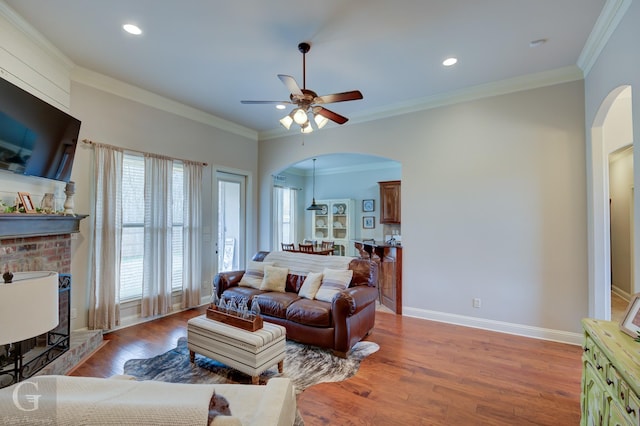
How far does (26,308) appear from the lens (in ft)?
5.51

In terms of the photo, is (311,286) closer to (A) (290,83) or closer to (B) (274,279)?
(B) (274,279)

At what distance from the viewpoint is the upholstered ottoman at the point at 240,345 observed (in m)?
2.42

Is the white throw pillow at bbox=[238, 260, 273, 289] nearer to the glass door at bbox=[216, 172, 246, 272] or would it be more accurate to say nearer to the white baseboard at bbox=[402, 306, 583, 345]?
the glass door at bbox=[216, 172, 246, 272]

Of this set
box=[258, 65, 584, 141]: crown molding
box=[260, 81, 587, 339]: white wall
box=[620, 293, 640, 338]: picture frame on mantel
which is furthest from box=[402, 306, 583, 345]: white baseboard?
box=[258, 65, 584, 141]: crown molding

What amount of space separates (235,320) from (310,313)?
0.84 metres

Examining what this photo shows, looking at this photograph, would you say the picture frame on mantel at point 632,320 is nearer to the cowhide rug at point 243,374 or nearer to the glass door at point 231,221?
the cowhide rug at point 243,374

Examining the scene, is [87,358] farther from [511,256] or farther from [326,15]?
[511,256]

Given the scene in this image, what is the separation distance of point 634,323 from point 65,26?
4.80 metres

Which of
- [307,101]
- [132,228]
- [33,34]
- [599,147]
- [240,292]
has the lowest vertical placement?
[240,292]

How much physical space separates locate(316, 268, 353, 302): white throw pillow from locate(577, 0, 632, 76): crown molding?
331cm

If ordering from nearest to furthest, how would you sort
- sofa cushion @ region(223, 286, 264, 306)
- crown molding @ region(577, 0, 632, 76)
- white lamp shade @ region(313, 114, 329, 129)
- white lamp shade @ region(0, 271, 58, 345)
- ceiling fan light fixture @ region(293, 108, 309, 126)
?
white lamp shade @ region(0, 271, 58, 345) → crown molding @ region(577, 0, 632, 76) → ceiling fan light fixture @ region(293, 108, 309, 126) → white lamp shade @ region(313, 114, 329, 129) → sofa cushion @ region(223, 286, 264, 306)

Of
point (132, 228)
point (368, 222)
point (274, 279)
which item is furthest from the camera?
point (368, 222)

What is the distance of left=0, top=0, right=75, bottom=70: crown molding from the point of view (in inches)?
97.4

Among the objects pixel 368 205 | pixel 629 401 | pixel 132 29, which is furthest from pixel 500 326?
pixel 132 29
